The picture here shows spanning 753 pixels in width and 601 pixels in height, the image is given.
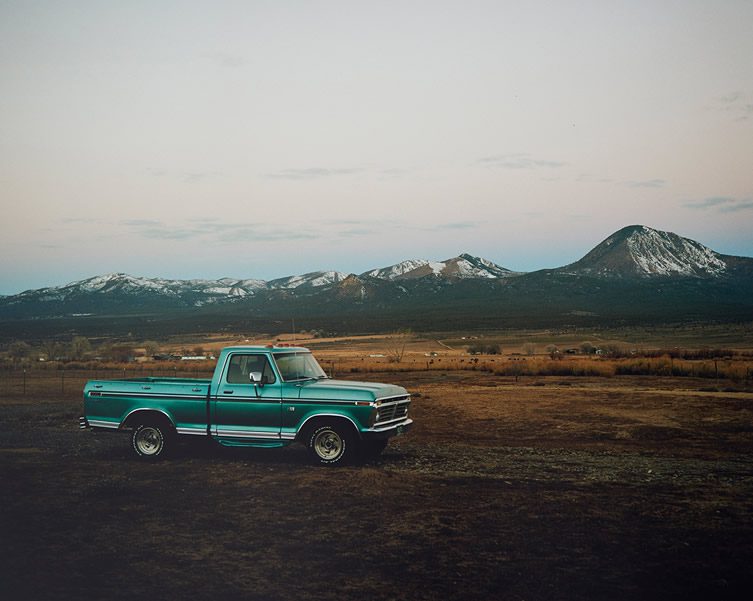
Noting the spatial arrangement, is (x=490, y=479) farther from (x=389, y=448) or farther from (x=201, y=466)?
(x=201, y=466)

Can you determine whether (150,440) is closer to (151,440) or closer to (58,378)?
(151,440)

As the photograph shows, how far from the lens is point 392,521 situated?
998cm

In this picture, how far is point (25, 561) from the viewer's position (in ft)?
27.0

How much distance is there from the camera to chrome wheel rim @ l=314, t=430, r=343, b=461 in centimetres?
1382

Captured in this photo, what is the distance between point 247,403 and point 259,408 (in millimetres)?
258

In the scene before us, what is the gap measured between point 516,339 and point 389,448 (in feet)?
271

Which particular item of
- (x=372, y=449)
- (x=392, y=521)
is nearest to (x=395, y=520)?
(x=392, y=521)

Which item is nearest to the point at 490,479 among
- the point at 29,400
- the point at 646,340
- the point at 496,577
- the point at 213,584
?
the point at 496,577

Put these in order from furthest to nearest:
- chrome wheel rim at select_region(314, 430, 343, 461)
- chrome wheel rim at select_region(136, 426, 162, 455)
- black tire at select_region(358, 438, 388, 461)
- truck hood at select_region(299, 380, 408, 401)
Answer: chrome wheel rim at select_region(136, 426, 162, 455) < black tire at select_region(358, 438, 388, 461) < chrome wheel rim at select_region(314, 430, 343, 461) < truck hood at select_region(299, 380, 408, 401)

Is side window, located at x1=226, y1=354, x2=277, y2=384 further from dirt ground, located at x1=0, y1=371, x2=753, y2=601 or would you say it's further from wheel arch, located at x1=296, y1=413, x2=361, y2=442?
dirt ground, located at x1=0, y1=371, x2=753, y2=601

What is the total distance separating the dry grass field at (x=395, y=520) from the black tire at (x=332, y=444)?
0.26 m

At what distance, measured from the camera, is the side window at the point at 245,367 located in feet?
47.0

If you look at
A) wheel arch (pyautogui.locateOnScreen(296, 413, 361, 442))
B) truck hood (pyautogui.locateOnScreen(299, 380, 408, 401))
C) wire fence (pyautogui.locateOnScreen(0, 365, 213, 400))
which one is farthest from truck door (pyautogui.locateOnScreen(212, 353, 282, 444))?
wire fence (pyautogui.locateOnScreen(0, 365, 213, 400))

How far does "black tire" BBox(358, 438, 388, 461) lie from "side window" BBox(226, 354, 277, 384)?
7.82 ft
